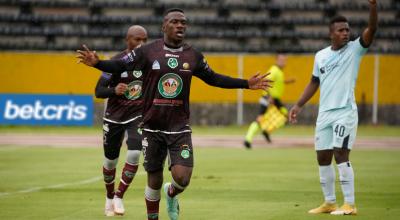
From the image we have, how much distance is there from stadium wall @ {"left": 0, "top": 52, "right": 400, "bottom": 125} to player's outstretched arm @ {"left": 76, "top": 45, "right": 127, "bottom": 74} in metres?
23.2

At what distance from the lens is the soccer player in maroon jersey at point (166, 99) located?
33.3 feet

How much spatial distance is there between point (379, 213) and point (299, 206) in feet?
4.26

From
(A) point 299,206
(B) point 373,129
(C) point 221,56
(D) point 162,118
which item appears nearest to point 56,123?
(C) point 221,56

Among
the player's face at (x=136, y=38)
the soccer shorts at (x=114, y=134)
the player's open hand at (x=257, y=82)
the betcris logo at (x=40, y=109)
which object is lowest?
the betcris logo at (x=40, y=109)

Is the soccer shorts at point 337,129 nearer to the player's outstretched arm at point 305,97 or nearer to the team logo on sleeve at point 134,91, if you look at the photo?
the player's outstretched arm at point 305,97

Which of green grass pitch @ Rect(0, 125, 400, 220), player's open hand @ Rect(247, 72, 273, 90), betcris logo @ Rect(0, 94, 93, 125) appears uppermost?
player's open hand @ Rect(247, 72, 273, 90)

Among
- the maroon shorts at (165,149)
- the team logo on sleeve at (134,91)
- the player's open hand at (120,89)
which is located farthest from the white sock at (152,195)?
the team logo on sleeve at (134,91)

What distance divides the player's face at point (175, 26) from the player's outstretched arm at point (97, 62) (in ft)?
2.03

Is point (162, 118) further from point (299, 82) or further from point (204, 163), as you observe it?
point (299, 82)

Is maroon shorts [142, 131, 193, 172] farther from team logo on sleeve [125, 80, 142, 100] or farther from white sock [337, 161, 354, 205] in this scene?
white sock [337, 161, 354, 205]

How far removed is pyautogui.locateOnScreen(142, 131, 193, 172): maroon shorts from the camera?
33.3ft

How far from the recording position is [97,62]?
32.7ft

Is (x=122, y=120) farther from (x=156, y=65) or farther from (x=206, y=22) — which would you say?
(x=206, y=22)

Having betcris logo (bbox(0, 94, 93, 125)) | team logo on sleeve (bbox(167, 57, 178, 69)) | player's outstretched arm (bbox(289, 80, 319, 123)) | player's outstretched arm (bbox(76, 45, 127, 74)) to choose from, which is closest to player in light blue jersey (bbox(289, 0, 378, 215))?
player's outstretched arm (bbox(289, 80, 319, 123))
